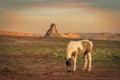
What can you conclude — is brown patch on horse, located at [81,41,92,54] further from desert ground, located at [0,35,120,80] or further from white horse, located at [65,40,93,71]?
desert ground, located at [0,35,120,80]

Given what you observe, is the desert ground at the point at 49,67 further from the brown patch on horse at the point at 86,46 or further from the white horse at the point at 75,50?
the brown patch on horse at the point at 86,46

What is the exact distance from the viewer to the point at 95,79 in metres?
24.2

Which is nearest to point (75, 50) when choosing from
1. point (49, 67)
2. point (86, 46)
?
point (86, 46)

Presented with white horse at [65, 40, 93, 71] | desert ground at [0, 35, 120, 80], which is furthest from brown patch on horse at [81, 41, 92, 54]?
desert ground at [0, 35, 120, 80]

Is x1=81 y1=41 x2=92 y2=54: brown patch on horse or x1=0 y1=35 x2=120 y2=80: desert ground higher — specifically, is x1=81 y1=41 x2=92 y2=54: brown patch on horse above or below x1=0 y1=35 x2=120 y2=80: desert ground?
above

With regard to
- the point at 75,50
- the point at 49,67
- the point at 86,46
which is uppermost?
the point at 86,46

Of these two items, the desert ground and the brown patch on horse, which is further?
the brown patch on horse

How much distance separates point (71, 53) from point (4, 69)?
5128 mm

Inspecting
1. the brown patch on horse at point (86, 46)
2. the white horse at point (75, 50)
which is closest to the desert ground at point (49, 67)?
the white horse at point (75, 50)

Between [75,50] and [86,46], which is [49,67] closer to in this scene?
[86,46]

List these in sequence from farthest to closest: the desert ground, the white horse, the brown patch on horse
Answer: the brown patch on horse, the white horse, the desert ground

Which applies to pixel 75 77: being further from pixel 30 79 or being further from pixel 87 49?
pixel 87 49

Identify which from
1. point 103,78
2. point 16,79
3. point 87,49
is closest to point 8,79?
point 16,79

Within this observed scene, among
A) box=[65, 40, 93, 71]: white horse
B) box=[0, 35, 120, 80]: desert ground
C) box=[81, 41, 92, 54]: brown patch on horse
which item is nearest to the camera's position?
box=[0, 35, 120, 80]: desert ground
